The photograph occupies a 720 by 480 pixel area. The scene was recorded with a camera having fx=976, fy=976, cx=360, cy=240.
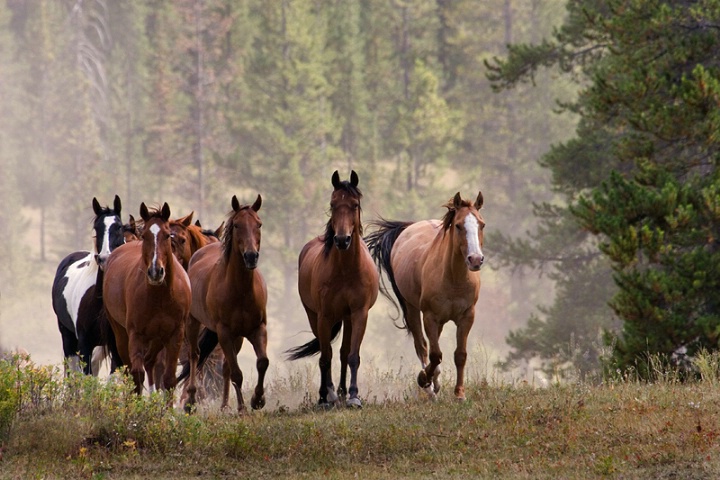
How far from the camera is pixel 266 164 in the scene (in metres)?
50.6

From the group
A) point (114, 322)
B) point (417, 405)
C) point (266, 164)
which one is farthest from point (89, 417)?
point (266, 164)

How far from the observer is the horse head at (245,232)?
36.3ft

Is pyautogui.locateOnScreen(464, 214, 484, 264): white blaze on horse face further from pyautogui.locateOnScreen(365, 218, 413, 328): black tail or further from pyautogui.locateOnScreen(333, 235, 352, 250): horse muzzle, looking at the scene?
pyautogui.locateOnScreen(365, 218, 413, 328): black tail

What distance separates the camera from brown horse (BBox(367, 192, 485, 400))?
11288mm

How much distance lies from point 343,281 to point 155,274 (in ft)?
8.11

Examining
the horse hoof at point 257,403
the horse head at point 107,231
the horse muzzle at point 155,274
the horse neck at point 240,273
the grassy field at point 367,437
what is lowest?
the grassy field at point 367,437

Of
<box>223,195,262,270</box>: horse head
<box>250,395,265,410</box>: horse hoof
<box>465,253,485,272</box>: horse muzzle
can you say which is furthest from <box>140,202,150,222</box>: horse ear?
<box>465,253,485,272</box>: horse muzzle

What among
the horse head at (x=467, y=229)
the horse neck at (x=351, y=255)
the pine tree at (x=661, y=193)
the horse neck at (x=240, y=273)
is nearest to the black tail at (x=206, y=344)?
the horse neck at (x=240, y=273)

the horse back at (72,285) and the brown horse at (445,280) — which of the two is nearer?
the brown horse at (445,280)

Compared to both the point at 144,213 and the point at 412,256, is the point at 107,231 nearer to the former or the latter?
the point at 144,213

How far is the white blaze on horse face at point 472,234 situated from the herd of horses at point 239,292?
11mm

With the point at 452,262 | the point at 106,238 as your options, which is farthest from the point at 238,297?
the point at 452,262

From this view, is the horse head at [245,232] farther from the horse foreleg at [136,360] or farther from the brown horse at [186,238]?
the horse foreleg at [136,360]

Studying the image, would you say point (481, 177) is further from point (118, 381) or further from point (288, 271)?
point (118, 381)
